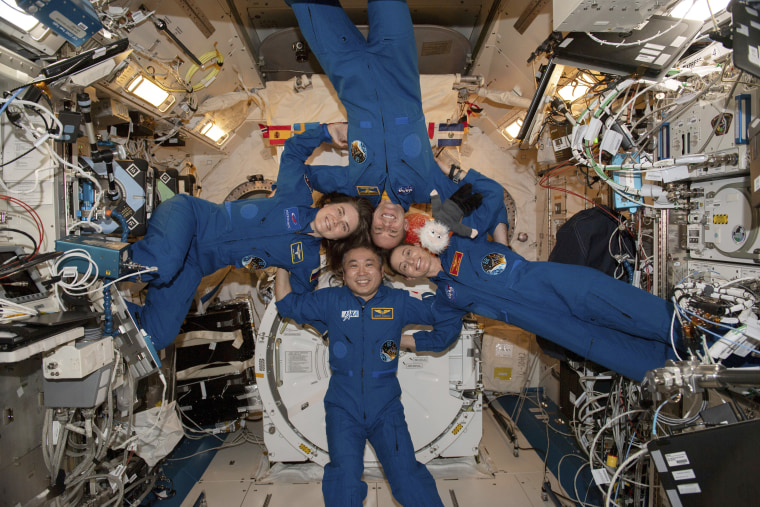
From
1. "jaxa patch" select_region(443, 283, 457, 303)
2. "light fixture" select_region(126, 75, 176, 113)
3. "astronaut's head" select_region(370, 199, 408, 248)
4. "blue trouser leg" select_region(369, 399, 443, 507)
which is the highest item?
"light fixture" select_region(126, 75, 176, 113)

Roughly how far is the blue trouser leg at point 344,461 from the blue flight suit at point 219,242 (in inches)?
43.5

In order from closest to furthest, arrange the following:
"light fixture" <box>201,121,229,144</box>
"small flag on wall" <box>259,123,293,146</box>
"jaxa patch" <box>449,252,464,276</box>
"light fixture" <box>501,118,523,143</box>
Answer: "jaxa patch" <box>449,252,464,276</box>, "small flag on wall" <box>259,123,293,146</box>, "light fixture" <box>201,121,229,144</box>, "light fixture" <box>501,118,523,143</box>

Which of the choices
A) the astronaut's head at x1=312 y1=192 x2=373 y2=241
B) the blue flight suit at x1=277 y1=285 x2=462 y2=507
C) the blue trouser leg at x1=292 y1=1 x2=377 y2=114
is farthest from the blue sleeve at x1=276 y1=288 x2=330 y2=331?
the blue trouser leg at x1=292 y1=1 x2=377 y2=114

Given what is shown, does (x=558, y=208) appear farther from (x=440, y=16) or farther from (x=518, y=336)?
(x=440, y=16)

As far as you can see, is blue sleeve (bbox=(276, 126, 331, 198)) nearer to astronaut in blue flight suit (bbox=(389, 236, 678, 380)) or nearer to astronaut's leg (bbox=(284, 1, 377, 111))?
astronaut's leg (bbox=(284, 1, 377, 111))

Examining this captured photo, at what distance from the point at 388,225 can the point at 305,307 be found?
96 cm

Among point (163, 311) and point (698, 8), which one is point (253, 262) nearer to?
A: point (163, 311)

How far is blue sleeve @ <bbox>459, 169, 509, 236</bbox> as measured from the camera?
3.18 metres

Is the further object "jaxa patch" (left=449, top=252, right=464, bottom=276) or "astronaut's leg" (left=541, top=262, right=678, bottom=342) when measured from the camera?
"jaxa patch" (left=449, top=252, right=464, bottom=276)

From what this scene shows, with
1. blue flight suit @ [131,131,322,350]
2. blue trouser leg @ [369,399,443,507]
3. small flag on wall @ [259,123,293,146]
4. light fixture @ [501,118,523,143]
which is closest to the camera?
blue flight suit @ [131,131,322,350]

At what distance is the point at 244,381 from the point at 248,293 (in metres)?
1.13

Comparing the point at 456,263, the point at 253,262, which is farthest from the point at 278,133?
the point at 456,263

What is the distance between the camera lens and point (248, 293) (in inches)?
185

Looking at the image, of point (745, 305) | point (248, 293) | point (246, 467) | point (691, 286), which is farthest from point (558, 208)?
point (246, 467)
